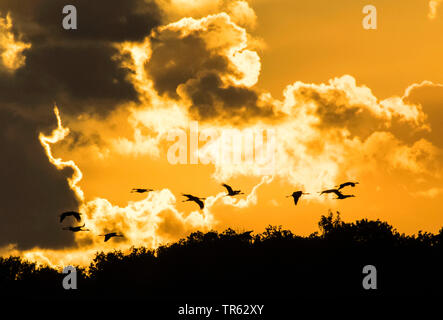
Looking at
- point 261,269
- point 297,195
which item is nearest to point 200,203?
point 297,195

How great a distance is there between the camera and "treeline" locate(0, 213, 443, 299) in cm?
7412

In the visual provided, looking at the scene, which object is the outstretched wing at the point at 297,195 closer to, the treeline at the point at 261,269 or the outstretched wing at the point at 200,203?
the outstretched wing at the point at 200,203

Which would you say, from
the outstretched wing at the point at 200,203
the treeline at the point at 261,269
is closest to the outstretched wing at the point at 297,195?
the outstretched wing at the point at 200,203

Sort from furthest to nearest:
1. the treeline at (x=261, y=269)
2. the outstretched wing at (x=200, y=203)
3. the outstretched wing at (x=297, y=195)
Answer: the treeline at (x=261, y=269), the outstretched wing at (x=200, y=203), the outstretched wing at (x=297, y=195)

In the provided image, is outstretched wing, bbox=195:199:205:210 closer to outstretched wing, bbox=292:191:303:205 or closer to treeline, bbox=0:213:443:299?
outstretched wing, bbox=292:191:303:205

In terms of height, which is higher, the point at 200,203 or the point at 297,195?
the point at 297,195

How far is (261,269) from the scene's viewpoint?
7831 cm

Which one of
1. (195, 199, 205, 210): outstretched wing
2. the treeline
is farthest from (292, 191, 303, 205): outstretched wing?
the treeline

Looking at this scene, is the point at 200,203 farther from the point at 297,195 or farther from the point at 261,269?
the point at 261,269

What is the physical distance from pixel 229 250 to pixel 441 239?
949 inches

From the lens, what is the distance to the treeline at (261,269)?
74.1 m

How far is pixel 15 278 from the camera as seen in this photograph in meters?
101
